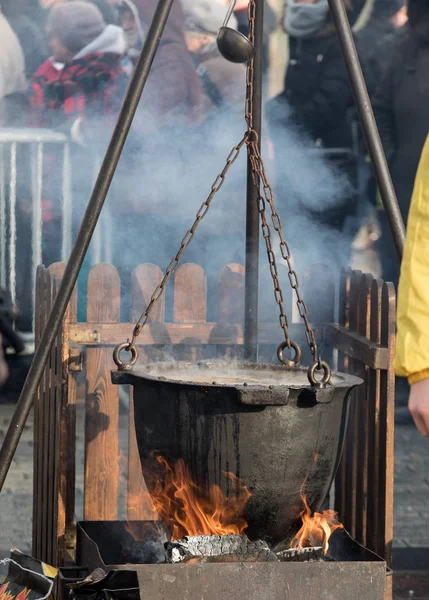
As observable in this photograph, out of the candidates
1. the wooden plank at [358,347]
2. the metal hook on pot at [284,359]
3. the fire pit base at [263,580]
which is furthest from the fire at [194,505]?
the wooden plank at [358,347]

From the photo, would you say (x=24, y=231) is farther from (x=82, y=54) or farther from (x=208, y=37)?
(x=208, y=37)

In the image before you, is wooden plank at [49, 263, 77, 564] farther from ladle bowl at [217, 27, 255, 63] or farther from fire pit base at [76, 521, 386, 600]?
ladle bowl at [217, 27, 255, 63]

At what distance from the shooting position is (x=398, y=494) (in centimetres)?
589

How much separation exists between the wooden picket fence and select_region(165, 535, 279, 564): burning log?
88cm

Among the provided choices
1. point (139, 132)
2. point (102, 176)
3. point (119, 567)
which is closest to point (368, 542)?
point (119, 567)

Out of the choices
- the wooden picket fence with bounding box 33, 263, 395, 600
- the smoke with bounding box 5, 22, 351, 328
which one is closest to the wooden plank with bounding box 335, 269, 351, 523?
the wooden picket fence with bounding box 33, 263, 395, 600

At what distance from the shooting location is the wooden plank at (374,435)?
155 inches

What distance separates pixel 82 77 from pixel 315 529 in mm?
5257

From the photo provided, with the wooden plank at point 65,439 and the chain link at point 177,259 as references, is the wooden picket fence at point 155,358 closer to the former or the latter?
the wooden plank at point 65,439

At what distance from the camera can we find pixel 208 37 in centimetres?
784

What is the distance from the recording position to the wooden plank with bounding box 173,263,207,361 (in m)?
4.38

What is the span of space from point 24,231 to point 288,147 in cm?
237

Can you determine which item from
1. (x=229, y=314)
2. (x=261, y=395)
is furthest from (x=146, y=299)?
(x=261, y=395)

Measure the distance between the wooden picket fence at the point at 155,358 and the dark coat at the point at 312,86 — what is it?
358 cm
